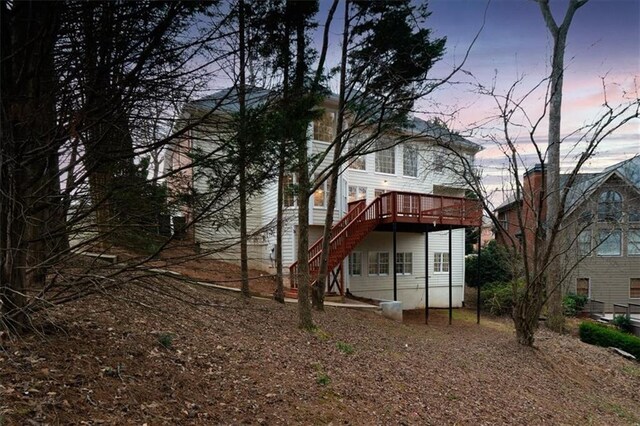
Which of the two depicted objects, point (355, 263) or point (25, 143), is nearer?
point (25, 143)

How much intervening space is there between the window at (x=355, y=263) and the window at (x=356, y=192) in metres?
2.48

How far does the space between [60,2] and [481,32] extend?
20.1ft

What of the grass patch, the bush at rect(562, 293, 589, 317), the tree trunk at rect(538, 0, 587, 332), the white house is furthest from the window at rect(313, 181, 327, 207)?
the bush at rect(562, 293, 589, 317)

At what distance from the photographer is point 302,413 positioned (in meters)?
3.99

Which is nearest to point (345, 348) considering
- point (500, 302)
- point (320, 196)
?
point (320, 196)

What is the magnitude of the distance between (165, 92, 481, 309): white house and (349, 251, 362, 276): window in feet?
0.10

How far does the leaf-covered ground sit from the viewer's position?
10.2ft

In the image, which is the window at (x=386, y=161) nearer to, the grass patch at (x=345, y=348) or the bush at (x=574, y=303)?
the bush at (x=574, y=303)

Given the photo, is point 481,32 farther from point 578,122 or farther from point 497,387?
point 497,387

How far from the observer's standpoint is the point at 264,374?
4.76 m

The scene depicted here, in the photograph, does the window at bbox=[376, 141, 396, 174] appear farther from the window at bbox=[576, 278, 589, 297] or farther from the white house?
the window at bbox=[576, 278, 589, 297]

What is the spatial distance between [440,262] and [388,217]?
7579 mm

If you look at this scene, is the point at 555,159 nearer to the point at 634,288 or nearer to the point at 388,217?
the point at 388,217

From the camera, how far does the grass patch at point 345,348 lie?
22.2 feet
